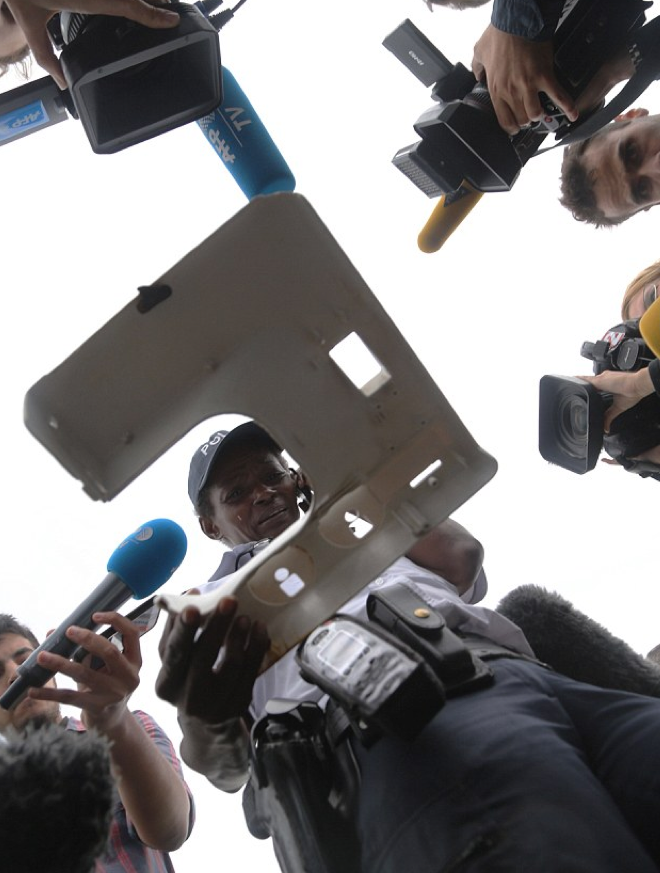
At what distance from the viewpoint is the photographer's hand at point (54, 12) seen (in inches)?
29.5

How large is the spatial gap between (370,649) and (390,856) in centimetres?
18

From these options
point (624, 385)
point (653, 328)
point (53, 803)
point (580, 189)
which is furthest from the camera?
point (580, 189)

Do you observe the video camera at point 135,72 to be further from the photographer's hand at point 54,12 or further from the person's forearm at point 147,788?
the person's forearm at point 147,788

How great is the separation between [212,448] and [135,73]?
0.69m

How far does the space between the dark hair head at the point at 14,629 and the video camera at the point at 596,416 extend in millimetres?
1148

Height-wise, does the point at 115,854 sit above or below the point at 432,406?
below

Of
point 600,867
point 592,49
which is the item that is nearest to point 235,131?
point 592,49

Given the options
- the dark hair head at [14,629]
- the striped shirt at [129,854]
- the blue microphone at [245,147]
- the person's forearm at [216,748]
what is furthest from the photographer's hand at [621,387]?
the dark hair head at [14,629]

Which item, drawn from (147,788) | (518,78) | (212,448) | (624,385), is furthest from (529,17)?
(147,788)

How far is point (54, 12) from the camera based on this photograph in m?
0.80

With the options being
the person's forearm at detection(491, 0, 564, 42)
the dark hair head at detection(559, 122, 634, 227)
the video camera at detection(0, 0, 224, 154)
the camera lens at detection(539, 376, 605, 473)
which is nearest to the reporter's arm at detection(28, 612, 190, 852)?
the video camera at detection(0, 0, 224, 154)

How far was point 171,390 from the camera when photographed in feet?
2.39

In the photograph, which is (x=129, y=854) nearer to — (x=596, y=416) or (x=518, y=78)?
(x=596, y=416)

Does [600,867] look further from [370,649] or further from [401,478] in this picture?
[401,478]
